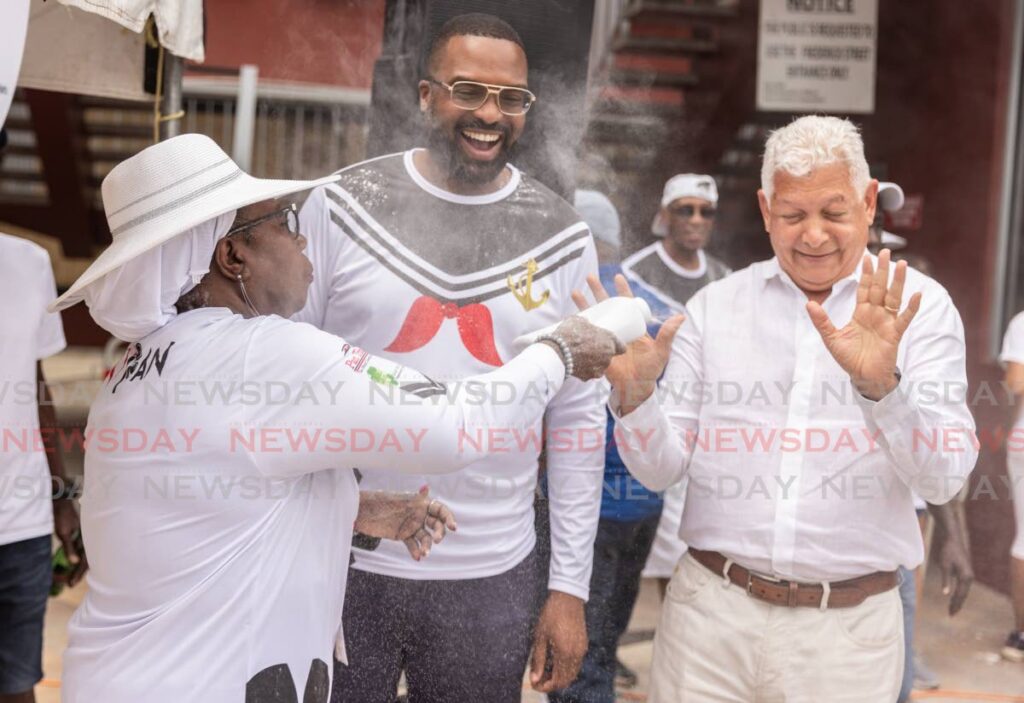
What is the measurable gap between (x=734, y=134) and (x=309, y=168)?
1.20m

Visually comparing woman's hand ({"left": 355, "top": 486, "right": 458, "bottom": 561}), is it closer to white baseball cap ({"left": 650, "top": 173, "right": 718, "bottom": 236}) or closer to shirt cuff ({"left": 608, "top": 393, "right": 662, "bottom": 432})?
shirt cuff ({"left": 608, "top": 393, "right": 662, "bottom": 432})

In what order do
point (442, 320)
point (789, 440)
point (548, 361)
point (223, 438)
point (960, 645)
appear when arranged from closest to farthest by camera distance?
1. point (223, 438)
2. point (548, 361)
3. point (789, 440)
4. point (442, 320)
5. point (960, 645)

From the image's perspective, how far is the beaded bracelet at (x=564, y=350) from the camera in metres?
2.04

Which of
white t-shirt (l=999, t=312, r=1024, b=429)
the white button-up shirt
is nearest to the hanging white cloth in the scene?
the white button-up shirt

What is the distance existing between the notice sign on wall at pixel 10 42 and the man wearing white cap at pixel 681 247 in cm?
158

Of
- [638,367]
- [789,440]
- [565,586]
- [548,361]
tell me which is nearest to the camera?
[548,361]

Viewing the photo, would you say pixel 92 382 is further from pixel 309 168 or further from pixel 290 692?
pixel 290 692

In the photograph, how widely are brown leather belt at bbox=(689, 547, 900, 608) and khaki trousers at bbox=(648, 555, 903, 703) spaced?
0.6 inches

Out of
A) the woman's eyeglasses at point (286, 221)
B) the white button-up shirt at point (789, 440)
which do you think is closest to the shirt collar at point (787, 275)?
the white button-up shirt at point (789, 440)

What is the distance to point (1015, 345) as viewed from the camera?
9.71 feet

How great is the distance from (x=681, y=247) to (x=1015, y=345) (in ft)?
3.20

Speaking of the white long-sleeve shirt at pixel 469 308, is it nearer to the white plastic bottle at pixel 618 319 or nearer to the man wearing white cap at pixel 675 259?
the man wearing white cap at pixel 675 259

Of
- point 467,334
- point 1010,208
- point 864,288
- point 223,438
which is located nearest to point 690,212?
point 467,334

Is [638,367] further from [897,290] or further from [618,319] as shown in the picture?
[897,290]
